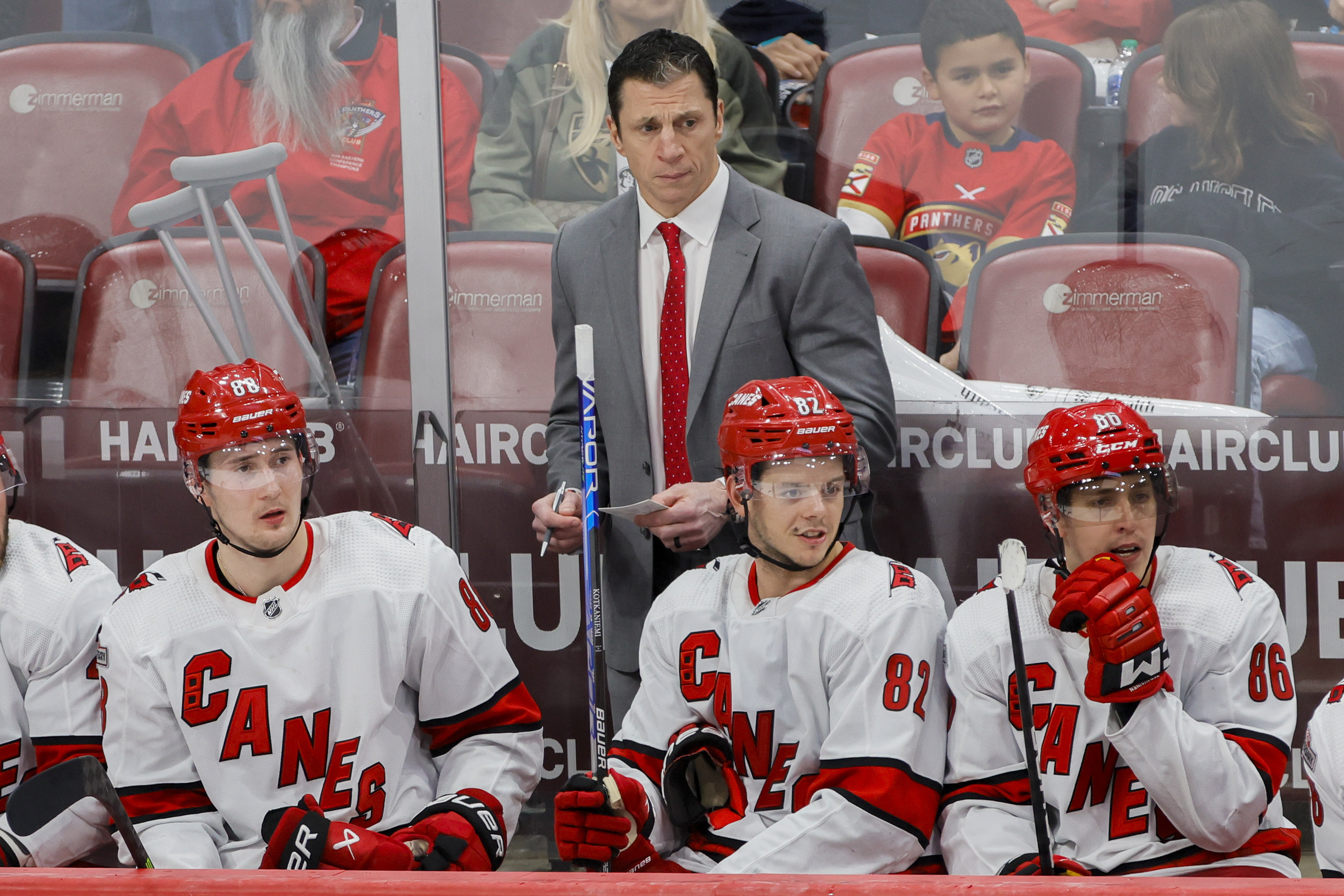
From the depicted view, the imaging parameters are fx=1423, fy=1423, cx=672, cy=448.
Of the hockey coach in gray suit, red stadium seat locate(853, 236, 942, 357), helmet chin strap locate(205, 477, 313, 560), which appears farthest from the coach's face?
helmet chin strap locate(205, 477, 313, 560)

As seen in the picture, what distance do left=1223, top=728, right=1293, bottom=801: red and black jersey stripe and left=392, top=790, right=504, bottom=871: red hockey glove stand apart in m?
1.08

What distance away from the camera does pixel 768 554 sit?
2.24 meters

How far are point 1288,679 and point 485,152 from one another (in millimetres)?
1928

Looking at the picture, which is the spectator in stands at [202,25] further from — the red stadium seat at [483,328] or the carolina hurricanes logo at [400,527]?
the carolina hurricanes logo at [400,527]

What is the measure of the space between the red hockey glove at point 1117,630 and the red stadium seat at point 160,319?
177cm

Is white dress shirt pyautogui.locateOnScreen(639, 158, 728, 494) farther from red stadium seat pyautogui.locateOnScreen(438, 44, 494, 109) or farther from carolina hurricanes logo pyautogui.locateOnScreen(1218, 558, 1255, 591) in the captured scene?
carolina hurricanes logo pyautogui.locateOnScreen(1218, 558, 1255, 591)

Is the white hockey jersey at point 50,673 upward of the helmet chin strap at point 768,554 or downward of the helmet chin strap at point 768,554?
downward

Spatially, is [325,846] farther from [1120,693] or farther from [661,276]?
[661,276]

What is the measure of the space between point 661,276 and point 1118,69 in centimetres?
122

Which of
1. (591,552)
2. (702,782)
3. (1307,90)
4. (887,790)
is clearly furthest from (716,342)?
(1307,90)

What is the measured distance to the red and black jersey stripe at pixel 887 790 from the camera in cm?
203

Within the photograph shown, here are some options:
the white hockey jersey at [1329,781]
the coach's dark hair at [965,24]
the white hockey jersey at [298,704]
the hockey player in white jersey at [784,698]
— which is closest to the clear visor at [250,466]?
the white hockey jersey at [298,704]

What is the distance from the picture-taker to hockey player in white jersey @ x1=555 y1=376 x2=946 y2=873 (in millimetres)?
2043

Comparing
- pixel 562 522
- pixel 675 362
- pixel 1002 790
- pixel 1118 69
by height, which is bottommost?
pixel 1002 790
